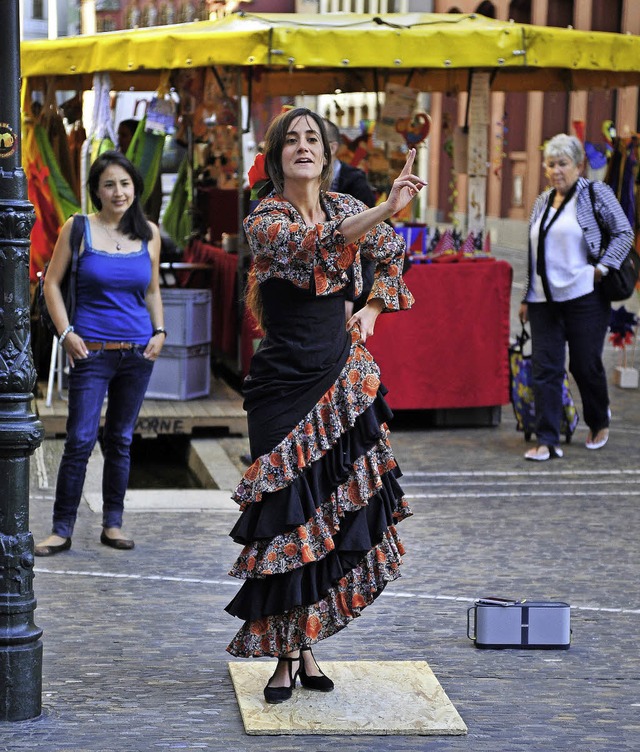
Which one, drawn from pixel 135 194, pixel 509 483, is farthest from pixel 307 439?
pixel 509 483

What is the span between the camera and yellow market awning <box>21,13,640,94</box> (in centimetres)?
1099

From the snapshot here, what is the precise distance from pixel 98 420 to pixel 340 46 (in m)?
4.76

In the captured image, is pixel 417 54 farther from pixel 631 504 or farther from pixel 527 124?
pixel 527 124

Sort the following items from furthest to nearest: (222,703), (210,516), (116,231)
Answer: (210,516) → (116,231) → (222,703)

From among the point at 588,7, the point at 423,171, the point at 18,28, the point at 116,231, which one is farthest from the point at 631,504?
the point at 423,171

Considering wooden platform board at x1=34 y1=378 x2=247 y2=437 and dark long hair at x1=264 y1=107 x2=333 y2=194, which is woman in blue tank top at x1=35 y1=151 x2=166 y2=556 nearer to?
dark long hair at x1=264 y1=107 x2=333 y2=194

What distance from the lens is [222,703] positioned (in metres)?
5.14

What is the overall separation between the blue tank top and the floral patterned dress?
2.41 metres

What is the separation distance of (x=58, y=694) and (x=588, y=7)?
2345 centimetres

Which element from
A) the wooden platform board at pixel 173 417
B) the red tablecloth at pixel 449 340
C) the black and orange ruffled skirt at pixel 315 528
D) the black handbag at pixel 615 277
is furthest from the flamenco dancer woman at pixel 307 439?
the red tablecloth at pixel 449 340

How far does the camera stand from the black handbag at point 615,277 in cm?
1004

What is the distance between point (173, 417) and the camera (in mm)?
10797

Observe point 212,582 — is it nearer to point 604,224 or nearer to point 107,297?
point 107,297

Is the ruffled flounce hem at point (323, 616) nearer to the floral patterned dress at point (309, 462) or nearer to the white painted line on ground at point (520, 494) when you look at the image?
the floral patterned dress at point (309, 462)
